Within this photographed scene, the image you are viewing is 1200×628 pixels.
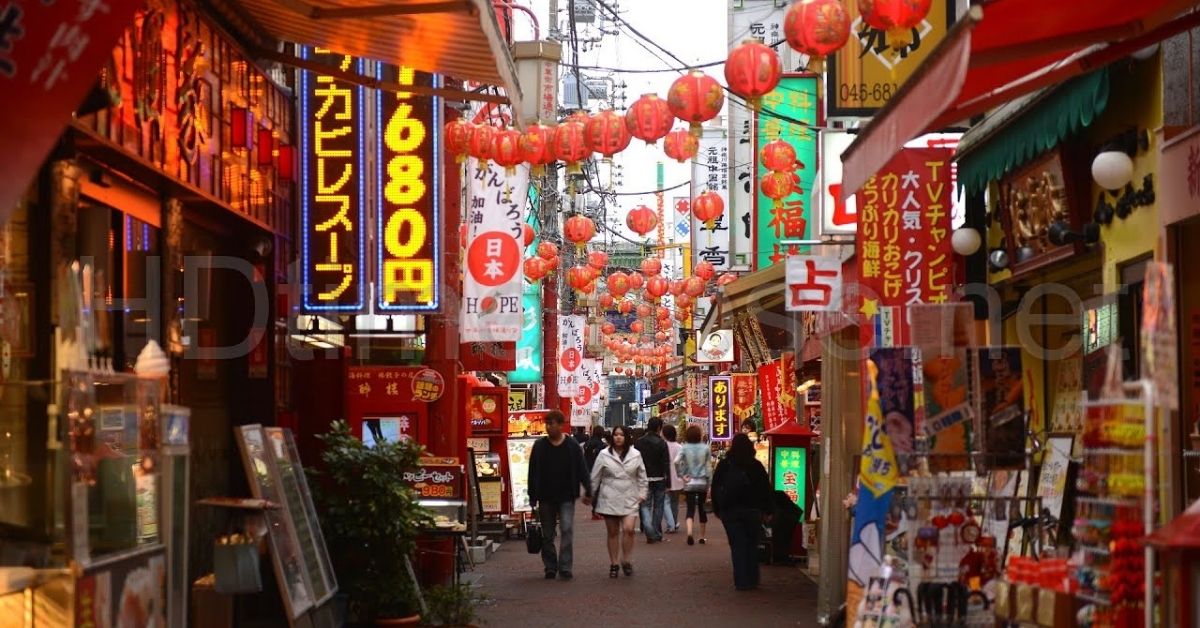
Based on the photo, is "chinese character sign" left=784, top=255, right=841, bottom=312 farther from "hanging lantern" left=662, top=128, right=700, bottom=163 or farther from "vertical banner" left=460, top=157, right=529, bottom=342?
"vertical banner" left=460, top=157, right=529, bottom=342

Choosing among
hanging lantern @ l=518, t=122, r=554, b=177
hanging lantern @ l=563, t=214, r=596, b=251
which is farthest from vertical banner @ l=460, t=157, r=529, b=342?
hanging lantern @ l=563, t=214, r=596, b=251

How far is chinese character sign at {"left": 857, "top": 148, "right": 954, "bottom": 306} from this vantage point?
13.6 meters

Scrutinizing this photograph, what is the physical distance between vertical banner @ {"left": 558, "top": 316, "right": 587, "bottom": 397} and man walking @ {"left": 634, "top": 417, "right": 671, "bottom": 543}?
69.0 ft

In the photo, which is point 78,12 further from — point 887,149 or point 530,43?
point 530,43

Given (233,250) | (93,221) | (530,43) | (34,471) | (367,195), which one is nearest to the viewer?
(34,471)

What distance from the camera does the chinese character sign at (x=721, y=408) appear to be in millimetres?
36062

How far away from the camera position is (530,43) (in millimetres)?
18609

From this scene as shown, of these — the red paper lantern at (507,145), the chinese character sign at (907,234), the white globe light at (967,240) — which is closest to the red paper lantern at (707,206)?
the red paper lantern at (507,145)

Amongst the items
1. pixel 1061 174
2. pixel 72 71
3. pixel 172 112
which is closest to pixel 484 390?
pixel 1061 174

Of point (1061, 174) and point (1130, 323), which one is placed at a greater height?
point (1061, 174)

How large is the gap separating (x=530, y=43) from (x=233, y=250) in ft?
23.9

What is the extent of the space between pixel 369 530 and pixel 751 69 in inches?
201

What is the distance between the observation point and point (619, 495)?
63.6ft

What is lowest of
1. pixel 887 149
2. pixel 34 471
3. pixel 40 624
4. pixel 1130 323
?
pixel 40 624
